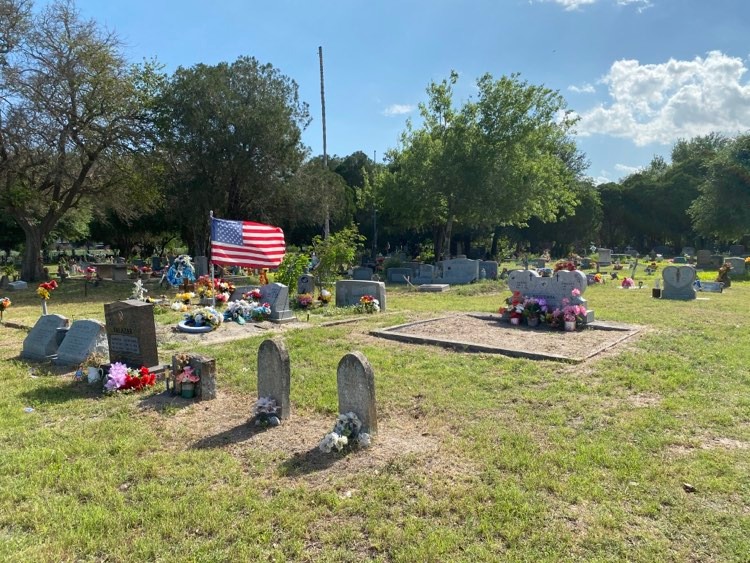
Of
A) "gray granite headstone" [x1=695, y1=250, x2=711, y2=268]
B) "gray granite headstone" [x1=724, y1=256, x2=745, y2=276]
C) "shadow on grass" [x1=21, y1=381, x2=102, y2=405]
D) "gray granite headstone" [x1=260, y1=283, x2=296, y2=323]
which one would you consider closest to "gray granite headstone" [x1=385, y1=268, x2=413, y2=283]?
"gray granite headstone" [x1=260, y1=283, x2=296, y2=323]

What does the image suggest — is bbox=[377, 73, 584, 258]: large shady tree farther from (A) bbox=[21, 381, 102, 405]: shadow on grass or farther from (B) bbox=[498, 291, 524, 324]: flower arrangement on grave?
(A) bbox=[21, 381, 102, 405]: shadow on grass

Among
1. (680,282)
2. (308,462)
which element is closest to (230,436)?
(308,462)

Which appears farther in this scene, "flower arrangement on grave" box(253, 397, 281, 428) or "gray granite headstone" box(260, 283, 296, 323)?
"gray granite headstone" box(260, 283, 296, 323)

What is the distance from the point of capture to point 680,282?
1544 centimetres

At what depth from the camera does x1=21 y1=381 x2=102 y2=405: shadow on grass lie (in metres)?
5.96

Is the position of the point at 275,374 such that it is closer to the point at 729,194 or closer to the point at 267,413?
the point at 267,413

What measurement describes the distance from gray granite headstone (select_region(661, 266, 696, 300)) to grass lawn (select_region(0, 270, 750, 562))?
30.6 feet

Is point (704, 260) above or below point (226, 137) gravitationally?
below

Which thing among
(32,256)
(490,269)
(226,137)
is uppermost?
(226,137)

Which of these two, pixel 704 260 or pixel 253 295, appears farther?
pixel 704 260

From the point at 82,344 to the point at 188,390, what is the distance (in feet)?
9.06

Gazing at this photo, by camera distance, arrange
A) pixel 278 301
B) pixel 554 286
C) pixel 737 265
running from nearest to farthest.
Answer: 1. pixel 554 286
2. pixel 278 301
3. pixel 737 265

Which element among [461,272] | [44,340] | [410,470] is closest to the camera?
[410,470]

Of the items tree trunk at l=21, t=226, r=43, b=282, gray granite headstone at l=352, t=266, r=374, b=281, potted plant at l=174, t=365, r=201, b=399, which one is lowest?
potted plant at l=174, t=365, r=201, b=399
